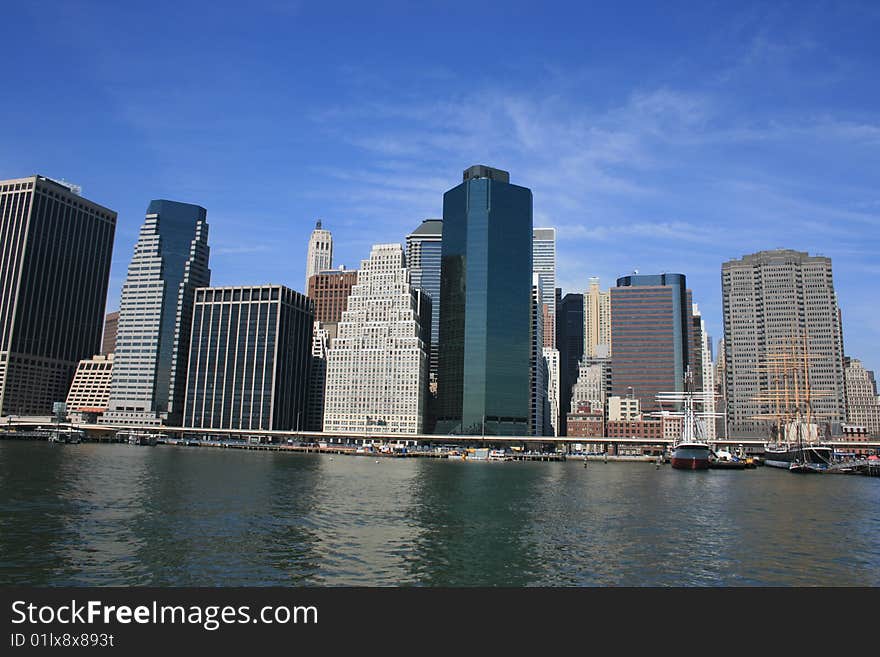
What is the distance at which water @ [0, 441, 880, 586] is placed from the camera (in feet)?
144

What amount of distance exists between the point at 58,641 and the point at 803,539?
199ft

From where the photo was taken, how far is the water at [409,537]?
43906 millimetres

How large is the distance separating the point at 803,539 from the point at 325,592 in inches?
2012

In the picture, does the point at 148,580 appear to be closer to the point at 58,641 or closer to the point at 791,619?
the point at 58,641

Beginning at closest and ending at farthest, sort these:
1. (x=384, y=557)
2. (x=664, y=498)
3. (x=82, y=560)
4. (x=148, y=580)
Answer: (x=148, y=580) < (x=82, y=560) < (x=384, y=557) < (x=664, y=498)

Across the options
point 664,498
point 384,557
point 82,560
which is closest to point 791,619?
point 384,557

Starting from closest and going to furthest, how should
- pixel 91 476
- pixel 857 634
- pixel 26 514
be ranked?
pixel 857 634, pixel 26 514, pixel 91 476

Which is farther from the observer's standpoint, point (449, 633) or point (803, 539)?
point (803, 539)

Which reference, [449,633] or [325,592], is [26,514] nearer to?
[325,592]

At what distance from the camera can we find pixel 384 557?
49.1 meters

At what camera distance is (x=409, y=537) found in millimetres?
58094

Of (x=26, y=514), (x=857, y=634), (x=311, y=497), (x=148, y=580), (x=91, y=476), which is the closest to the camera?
(x=857, y=634)

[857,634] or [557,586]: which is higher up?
[857,634]

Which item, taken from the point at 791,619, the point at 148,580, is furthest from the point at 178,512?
the point at 791,619
